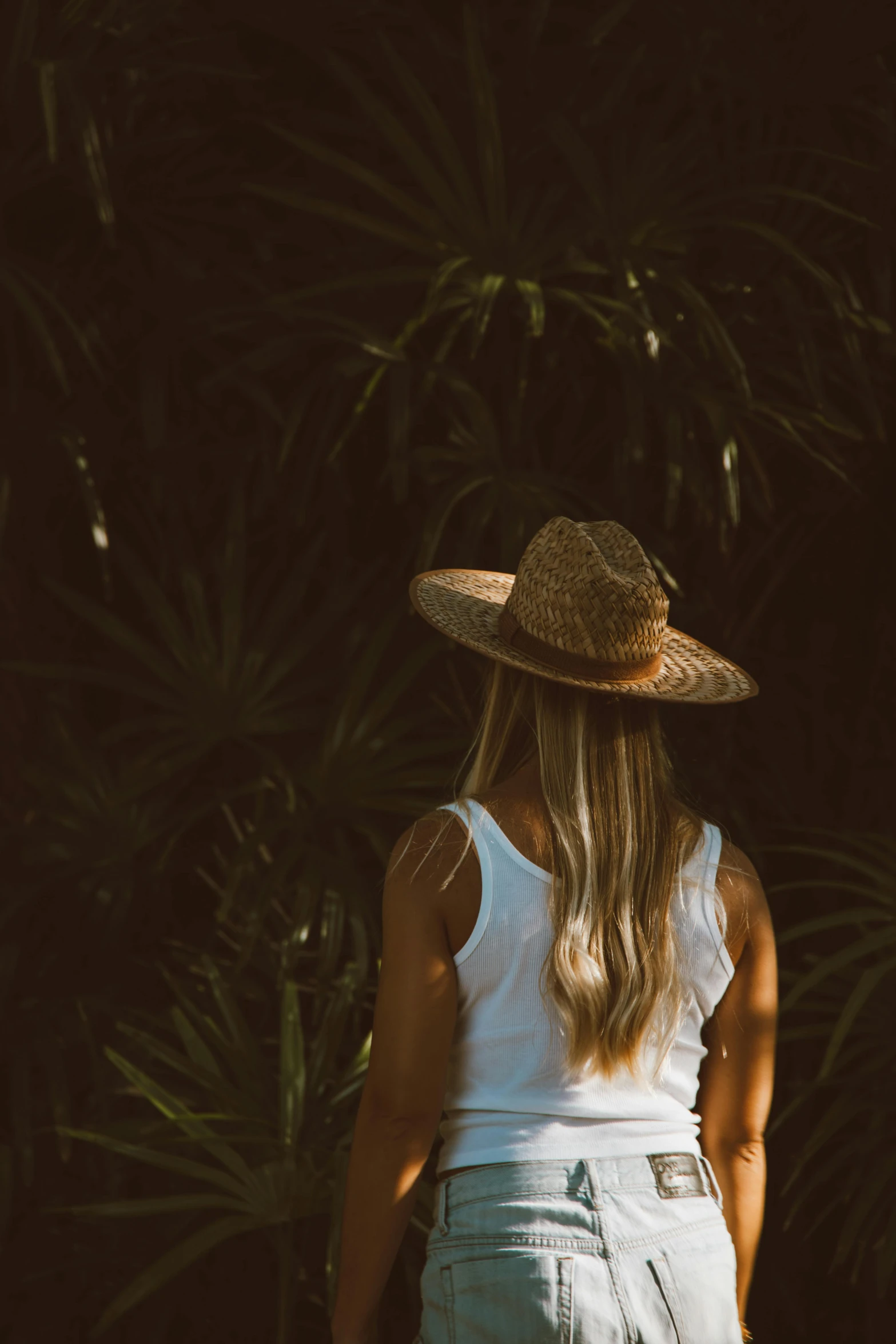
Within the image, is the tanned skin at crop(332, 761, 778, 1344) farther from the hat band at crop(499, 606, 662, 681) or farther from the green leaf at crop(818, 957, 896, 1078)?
the green leaf at crop(818, 957, 896, 1078)

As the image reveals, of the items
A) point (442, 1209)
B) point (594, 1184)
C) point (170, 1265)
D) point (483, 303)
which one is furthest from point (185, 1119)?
point (483, 303)

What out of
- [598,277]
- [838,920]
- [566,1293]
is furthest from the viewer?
[598,277]

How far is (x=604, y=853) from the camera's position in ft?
3.41

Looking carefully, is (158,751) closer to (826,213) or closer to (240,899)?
(240,899)

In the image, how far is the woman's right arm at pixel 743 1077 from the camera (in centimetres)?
114

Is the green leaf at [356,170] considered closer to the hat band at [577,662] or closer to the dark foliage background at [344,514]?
the dark foliage background at [344,514]

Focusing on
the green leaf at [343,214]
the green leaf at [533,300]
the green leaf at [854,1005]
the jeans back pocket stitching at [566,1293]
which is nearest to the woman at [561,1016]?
the jeans back pocket stitching at [566,1293]

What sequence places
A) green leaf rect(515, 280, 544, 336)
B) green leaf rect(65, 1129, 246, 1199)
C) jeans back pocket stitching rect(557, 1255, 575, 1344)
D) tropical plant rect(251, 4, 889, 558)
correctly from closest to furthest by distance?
jeans back pocket stitching rect(557, 1255, 575, 1344)
green leaf rect(65, 1129, 246, 1199)
green leaf rect(515, 280, 544, 336)
tropical plant rect(251, 4, 889, 558)

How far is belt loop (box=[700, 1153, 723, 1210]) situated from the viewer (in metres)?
1.07

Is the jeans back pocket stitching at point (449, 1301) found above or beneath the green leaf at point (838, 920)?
beneath

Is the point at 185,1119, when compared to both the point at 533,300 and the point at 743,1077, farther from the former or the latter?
the point at 533,300

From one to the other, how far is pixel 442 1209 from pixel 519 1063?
0.13 meters

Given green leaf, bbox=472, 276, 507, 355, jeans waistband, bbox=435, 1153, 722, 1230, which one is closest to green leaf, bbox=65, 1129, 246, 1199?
jeans waistband, bbox=435, 1153, 722, 1230

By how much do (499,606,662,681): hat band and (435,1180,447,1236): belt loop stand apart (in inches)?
16.7
